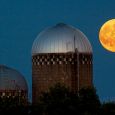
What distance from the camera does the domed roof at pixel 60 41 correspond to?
206 feet

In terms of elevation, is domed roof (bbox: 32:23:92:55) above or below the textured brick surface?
above

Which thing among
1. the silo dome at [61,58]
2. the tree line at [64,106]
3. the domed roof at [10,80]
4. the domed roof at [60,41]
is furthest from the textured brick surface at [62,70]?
the tree line at [64,106]

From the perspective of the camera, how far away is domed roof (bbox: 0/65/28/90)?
Answer: 65.2 meters

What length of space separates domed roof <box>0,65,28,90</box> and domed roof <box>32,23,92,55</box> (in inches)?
132

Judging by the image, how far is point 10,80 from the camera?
6556 centimetres

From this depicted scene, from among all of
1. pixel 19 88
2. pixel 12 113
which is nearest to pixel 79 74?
pixel 19 88

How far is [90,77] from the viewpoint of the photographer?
65.6m

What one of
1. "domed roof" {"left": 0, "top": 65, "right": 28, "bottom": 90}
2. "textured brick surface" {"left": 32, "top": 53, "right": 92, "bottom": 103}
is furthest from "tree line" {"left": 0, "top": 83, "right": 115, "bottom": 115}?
"domed roof" {"left": 0, "top": 65, "right": 28, "bottom": 90}

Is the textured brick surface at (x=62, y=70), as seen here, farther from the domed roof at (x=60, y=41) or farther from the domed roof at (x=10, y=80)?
the domed roof at (x=10, y=80)

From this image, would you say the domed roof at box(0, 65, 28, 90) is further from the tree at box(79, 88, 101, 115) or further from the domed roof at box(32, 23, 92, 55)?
the tree at box(79, 88, 101, 115)

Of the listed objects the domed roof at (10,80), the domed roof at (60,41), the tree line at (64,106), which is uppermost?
the domed roof at (60,41)

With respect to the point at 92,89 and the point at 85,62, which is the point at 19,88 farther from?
the point at 92,89

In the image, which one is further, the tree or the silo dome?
the silo dome

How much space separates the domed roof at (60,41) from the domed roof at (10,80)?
336cm
